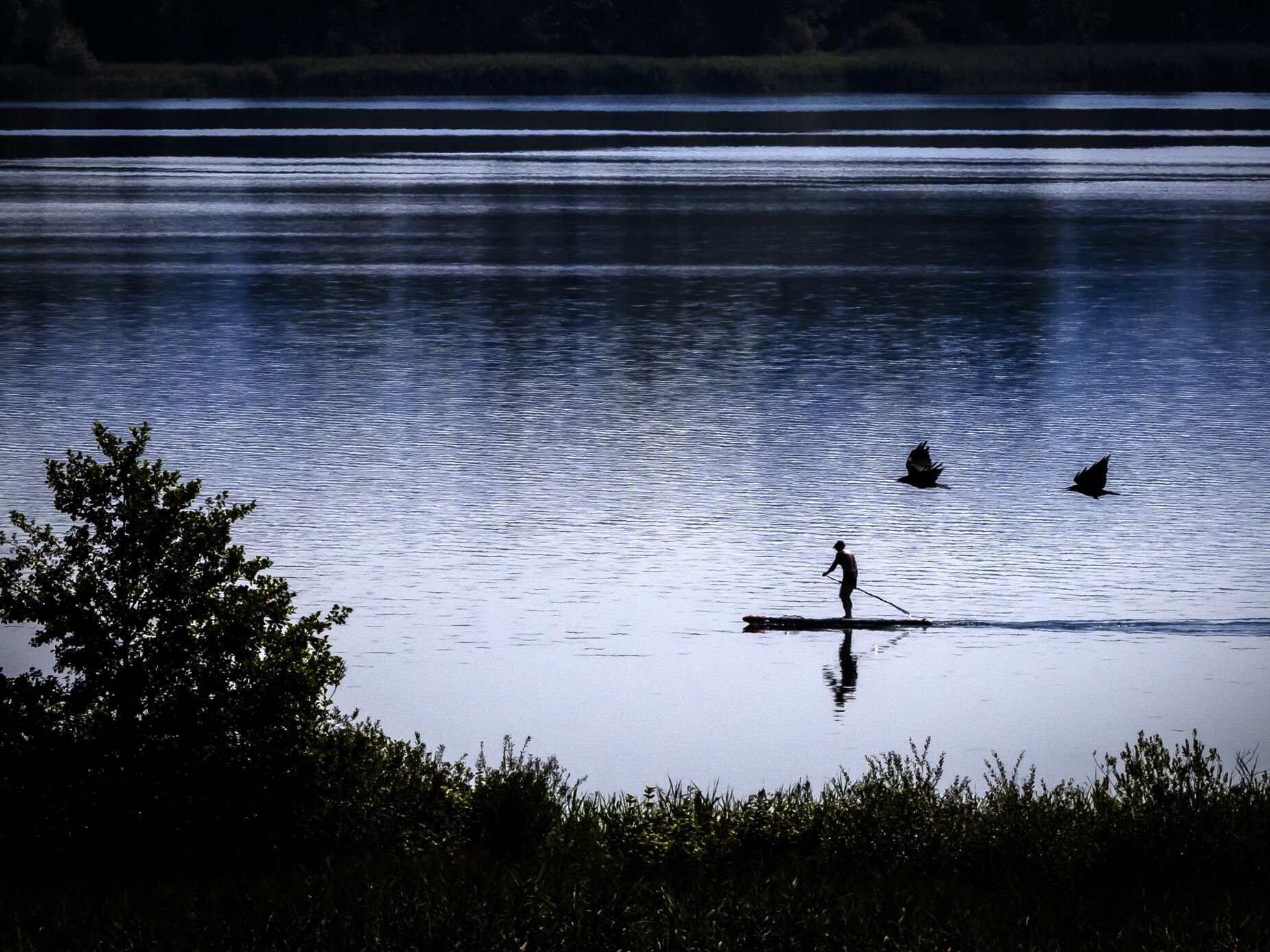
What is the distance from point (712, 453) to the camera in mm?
40844

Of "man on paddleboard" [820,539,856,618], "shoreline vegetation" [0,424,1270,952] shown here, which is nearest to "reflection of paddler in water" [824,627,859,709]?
"man on paddleboard" [820,539,856,618]

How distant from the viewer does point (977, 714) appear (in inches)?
971

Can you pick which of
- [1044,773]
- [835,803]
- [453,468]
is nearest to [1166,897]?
[835,803]

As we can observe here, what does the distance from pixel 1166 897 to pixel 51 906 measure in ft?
30.7

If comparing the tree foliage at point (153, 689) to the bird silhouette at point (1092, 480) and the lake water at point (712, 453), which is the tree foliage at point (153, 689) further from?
the bird silhouette at point (1092, 480)

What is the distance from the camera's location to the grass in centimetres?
1633

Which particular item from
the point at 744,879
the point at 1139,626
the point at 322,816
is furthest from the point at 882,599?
the point at 322,816

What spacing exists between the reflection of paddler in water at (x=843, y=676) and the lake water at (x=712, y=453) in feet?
0.18

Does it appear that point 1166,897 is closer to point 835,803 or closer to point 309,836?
point 835,803

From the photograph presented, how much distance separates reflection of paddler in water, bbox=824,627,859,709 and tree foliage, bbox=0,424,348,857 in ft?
28.2

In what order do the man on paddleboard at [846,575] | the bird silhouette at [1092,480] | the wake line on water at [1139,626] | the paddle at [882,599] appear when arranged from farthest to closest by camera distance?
1. the bird silhouette at [1092,480]
2. the paddle at [882,599]
3. the man on paddleboard at [846,575]
4. the wake line on water at [1139,626]

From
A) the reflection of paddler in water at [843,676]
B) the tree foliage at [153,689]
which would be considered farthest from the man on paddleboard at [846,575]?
the tree foliage at [153,689]

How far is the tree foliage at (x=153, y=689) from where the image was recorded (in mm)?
18391

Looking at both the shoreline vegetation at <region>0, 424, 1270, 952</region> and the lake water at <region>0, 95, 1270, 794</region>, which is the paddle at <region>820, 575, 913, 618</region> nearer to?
the lake water at <region>0, 95, 1270, 794</region>
